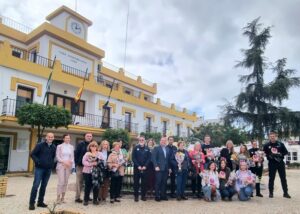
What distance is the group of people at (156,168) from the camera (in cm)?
684

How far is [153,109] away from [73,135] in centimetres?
970

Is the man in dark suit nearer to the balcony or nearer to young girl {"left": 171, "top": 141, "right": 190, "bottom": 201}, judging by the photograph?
young girl {"left": 171, "top": 141, "right": 190, "bottom": 201}

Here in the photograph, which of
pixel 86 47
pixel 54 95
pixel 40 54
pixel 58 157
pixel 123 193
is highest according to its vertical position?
pixel 86 47

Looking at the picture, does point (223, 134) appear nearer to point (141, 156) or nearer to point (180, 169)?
point (180, 169)

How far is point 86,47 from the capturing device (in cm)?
2155

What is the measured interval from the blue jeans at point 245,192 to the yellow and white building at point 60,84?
39.6 ft

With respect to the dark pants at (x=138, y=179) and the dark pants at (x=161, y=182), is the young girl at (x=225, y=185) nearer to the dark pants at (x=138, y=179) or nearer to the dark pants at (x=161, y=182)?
the dark pants at (x=161, y=182)

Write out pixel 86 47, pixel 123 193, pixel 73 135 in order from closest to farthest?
1. pixel 123 193
2. pixel 73 135
3. pixel 86 47

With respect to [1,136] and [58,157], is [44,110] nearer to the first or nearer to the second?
[1,136]

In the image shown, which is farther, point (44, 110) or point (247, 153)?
point (44, 110)

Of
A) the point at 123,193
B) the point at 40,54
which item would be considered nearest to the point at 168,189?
the point at 123,193

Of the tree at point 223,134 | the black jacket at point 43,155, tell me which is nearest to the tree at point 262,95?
the tree at point 223,134

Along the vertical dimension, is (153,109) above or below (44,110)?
above

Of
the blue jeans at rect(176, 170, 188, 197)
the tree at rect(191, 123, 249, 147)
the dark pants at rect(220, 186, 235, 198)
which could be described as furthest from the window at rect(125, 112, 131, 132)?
the dark pants at rect(220, 186, 235, 198)
